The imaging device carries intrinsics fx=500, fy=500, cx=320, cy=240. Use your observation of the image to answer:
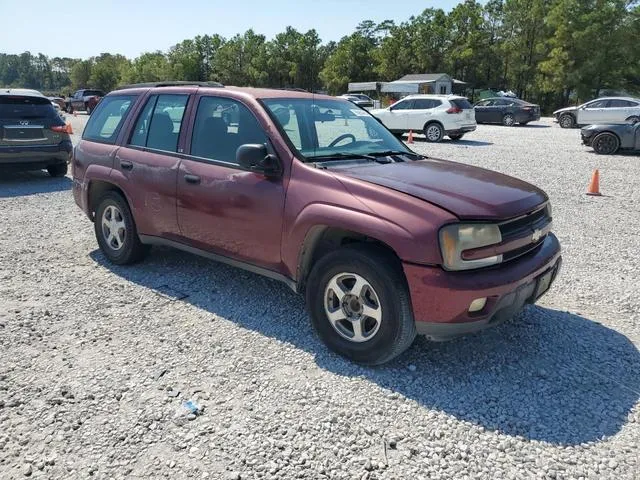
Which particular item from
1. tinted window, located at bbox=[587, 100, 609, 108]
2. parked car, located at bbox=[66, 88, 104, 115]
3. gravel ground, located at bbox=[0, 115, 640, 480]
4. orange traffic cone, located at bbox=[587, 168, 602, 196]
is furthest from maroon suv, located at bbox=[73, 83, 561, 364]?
parked car, located at bbox=[66, 88, 104, 115]

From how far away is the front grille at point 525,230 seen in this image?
127 inches

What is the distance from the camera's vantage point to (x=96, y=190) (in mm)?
5414

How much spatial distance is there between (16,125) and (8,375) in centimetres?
785

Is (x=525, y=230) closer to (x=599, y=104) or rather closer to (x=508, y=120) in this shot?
(x=599, y=104)

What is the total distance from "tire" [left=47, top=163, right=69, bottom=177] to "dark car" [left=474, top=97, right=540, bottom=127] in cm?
2322

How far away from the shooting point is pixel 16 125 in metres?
9.52

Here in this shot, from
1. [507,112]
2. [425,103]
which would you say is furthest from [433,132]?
[507,112]

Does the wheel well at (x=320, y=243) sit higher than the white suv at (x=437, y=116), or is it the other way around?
the white suv at (x=437, y=116)

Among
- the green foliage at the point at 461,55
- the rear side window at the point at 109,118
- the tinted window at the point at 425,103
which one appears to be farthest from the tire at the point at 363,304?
the green foliage at the point at 461,55

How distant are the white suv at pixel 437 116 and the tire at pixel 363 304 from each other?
50.3ft

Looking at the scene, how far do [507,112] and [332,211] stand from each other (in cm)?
2740

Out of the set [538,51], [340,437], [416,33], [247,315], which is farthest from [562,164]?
[416,33]

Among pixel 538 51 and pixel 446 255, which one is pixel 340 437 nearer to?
pixel 446 255

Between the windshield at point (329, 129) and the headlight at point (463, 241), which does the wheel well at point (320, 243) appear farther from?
the windshield at point (329, 129)
